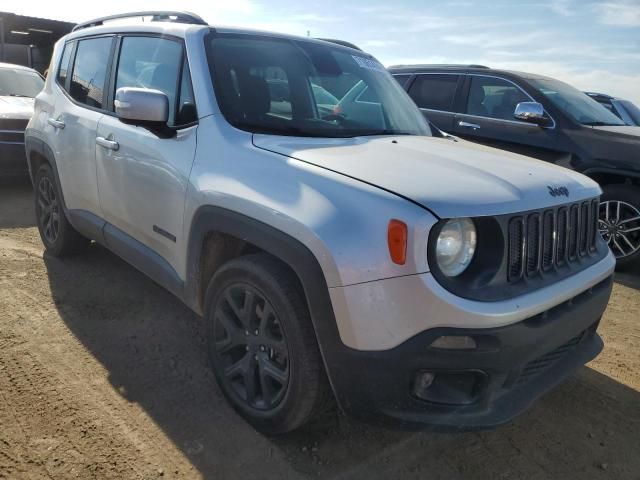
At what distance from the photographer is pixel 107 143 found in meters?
3.38

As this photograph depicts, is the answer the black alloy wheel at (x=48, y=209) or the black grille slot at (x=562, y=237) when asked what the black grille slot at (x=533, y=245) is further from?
the black alloy wheel at (x=48, y=209)

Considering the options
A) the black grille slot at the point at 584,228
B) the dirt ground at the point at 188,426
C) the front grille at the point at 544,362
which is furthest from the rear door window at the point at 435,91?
the front grille at the point at 544,362

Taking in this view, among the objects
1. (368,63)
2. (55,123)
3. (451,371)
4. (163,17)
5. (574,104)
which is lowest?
(451,371)

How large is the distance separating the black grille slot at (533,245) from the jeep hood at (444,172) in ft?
0.19

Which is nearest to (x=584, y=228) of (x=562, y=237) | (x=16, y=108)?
(x=562, y=237)

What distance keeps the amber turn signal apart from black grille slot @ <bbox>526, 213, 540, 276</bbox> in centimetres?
59

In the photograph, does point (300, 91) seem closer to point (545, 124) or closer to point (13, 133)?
point (545, 124)

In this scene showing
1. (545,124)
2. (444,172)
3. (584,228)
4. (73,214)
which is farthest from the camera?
(545,124)

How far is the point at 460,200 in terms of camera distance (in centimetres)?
200

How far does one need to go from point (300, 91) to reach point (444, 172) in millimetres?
1149

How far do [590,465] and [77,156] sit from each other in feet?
11.9

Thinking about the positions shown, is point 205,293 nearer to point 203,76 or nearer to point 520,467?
point 203,76

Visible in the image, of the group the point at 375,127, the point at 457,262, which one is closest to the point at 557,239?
the point at 457,262

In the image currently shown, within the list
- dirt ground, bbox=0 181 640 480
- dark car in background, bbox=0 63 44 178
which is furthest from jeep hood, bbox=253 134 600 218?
dark car in background, bbox=0 63 44 178
